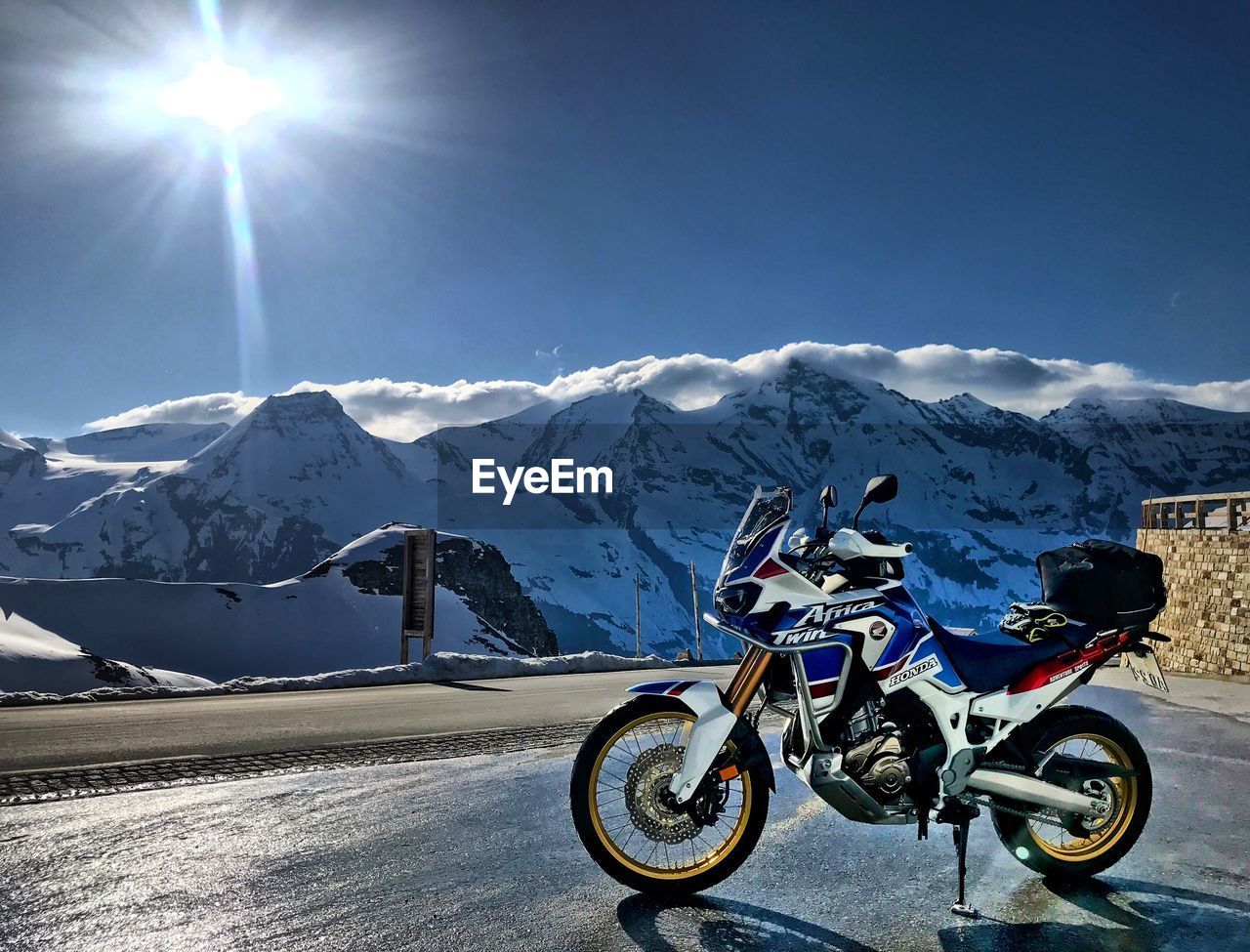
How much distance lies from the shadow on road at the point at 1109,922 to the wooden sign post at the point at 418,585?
18.9 metres

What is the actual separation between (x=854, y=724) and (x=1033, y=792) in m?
0.92

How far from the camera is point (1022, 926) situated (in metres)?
3.64

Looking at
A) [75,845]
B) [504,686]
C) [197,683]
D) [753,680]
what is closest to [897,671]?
[753,680]

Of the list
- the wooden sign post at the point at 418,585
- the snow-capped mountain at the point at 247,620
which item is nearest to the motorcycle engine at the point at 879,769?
the wooden sign post at the point at 418,585

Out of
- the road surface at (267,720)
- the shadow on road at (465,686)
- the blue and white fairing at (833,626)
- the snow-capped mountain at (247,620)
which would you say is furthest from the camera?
the snow-capped mountain at (247,620)

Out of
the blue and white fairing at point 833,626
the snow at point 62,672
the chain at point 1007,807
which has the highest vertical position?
the blue and white fairing at point 833,626

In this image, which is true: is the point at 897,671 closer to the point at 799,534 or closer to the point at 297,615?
the point at 799,534

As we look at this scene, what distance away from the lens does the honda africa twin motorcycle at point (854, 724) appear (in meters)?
3.82

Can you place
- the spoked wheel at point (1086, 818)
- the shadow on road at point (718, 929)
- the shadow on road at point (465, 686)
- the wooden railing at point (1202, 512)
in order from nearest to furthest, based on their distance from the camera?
the shadow on road at point (718, 929)
the spoked wheel at point (1086, 818)
the shadow on road at point (465, 686)
the wooden railing at point (1202, 512)

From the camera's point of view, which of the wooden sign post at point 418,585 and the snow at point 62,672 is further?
the snow at point 62,672

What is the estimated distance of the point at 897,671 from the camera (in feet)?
12.6

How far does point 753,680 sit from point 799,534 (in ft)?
2.24

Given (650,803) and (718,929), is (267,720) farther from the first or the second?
(718,929)

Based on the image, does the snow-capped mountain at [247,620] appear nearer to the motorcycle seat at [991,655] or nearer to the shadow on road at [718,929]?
the shadow on road at [718,929]
